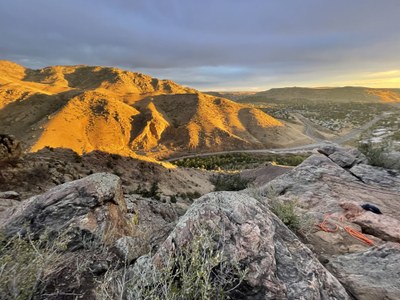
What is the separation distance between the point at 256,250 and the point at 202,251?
0.74m

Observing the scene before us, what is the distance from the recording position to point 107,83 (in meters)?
108

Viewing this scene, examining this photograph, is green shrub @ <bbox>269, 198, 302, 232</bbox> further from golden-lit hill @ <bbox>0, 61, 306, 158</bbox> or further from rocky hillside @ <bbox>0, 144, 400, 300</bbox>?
golden-lit hill @ <bbox>0, 61, 306, 158</bbox>

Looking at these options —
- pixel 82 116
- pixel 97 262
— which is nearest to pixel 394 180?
pixel 97 262

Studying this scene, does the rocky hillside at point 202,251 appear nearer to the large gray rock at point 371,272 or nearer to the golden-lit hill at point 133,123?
the large gray rock at point 371,272

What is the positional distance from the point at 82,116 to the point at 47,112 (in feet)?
24.6

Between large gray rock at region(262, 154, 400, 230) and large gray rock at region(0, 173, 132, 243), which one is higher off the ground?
large gray rock at region(0, 173, 132, 243)

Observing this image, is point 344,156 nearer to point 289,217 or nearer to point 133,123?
point 289,217

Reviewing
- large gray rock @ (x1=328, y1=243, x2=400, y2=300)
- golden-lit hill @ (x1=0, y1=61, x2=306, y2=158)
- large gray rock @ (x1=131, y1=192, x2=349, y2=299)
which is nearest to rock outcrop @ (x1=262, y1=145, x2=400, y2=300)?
large gray rock @ (x1=328, y1=243, x2=400, y2=300)

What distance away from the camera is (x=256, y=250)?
3664mm

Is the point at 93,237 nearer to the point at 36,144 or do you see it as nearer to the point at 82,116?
the point at 36,144

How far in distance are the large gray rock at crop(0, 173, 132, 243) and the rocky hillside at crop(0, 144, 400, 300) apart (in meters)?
0.03

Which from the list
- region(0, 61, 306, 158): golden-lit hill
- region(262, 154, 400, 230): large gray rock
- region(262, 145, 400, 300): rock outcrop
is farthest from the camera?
region(0, 61, 306, 158): golden-lit hill

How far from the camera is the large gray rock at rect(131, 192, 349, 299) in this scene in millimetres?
3363

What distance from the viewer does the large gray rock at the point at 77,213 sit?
5.85 meters
